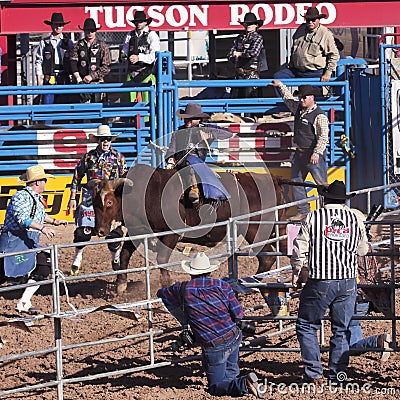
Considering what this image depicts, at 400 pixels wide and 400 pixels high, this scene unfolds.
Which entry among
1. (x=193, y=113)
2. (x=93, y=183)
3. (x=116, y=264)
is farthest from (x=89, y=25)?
(x=116, y=264)

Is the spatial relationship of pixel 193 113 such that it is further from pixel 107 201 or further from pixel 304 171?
pixel 304 171

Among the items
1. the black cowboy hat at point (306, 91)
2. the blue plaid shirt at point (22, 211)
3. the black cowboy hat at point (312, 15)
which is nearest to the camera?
the blue plaid shirt at point (22, 211)

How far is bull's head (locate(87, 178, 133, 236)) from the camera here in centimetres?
1122

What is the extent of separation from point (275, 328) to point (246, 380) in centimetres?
216

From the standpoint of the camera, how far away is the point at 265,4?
15820 mm

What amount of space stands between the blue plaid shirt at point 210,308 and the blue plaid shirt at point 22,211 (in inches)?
130

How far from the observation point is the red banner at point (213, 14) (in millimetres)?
15758

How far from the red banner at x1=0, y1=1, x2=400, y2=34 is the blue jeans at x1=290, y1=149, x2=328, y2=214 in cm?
299

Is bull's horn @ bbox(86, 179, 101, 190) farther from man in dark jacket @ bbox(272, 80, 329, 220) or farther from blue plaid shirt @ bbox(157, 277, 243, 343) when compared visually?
blue plaid shirt @ bbox(157, 277, 243, 343)

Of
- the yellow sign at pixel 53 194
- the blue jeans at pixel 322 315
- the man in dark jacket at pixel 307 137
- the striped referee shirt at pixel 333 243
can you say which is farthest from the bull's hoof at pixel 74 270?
the striped referee shirt at pixel 333 243

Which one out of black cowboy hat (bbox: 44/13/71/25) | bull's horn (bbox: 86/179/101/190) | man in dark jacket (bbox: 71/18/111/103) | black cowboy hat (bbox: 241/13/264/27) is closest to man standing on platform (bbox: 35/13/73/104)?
black cowboy hat (bbox: 44/13/71/25)

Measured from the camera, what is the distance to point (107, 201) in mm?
11266

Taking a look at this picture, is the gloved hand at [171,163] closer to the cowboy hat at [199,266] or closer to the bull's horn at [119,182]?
the bull's horn at [119,182]

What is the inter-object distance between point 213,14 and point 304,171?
3.47 meters
